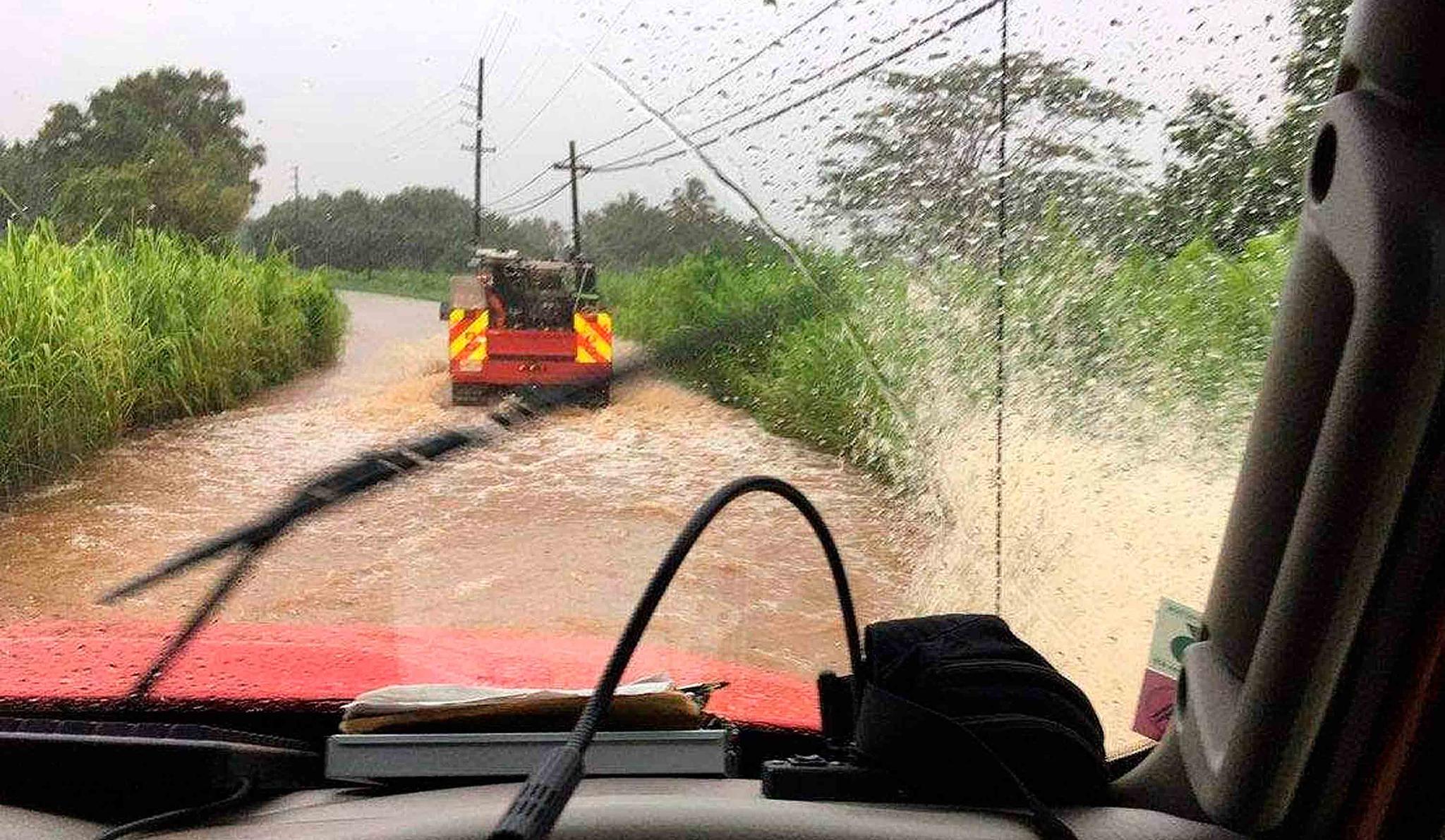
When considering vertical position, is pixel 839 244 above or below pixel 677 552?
above

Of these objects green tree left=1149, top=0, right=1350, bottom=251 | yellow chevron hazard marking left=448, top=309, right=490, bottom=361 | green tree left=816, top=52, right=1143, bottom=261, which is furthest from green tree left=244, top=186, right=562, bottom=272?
green tree left=1149, top=0, right=1350, bottom=251

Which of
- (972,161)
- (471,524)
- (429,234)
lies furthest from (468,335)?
(972,161)

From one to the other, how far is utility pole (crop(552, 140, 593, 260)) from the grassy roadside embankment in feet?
1.89

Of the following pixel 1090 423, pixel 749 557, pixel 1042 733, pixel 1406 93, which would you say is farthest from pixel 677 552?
pixel 749 557

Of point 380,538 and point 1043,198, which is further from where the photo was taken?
point 380,538

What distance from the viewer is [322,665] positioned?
264 centimetres

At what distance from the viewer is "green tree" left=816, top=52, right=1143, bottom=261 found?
9.07ft

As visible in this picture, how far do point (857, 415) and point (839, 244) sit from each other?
0.38 metres

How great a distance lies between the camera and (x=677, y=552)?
182 cm

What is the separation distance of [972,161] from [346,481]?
1.47 meters

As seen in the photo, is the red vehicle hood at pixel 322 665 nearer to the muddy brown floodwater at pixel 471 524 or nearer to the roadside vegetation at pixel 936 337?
the muddy brown floodwater at pixel 471 524

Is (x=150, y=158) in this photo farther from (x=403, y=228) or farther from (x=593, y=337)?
(x=593, y=337)

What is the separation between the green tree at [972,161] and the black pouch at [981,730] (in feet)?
3.73

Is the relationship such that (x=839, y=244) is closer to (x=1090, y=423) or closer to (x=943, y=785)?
(x=1090, y=423)
